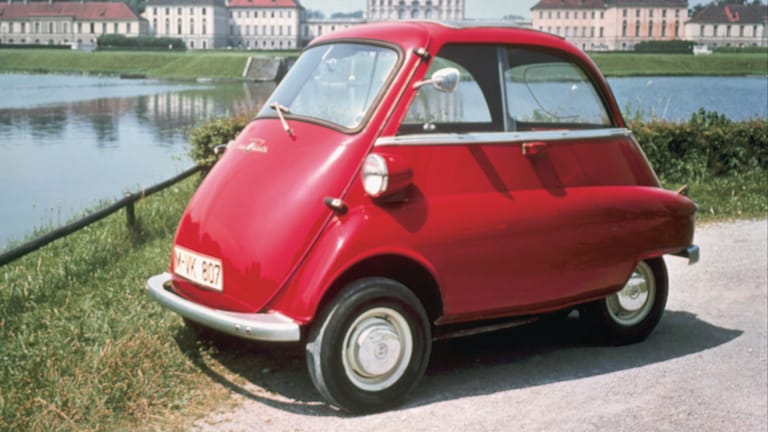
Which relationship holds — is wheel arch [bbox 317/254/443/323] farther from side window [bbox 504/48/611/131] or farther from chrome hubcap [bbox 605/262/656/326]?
chrome hubcap [bbox 605/262/656/326]

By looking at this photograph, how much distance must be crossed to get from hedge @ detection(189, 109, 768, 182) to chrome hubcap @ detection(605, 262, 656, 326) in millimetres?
8029

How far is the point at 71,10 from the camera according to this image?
160m

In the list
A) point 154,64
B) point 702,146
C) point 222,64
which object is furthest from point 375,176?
point 154,64

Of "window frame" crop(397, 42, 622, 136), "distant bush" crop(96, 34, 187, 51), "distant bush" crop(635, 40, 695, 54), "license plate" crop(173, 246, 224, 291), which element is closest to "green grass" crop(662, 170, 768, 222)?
"window frame" crop(397, 42, 622, 136)

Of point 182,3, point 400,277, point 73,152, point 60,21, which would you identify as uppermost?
point 182,3

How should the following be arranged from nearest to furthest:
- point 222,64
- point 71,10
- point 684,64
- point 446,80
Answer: point 446,80
point 222,64
point 684,64
point 71,10

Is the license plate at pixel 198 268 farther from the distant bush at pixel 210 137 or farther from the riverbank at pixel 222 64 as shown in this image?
the riverbank at pixel 222 64

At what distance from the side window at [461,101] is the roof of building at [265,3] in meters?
171

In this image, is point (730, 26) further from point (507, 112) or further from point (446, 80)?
point (446, 80)

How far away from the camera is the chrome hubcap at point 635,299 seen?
604cm

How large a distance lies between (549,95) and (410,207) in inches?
58.4

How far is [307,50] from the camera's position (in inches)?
223

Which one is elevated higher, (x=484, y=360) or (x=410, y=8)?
(x=410, y=8)

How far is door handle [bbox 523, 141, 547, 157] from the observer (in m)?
5.31
